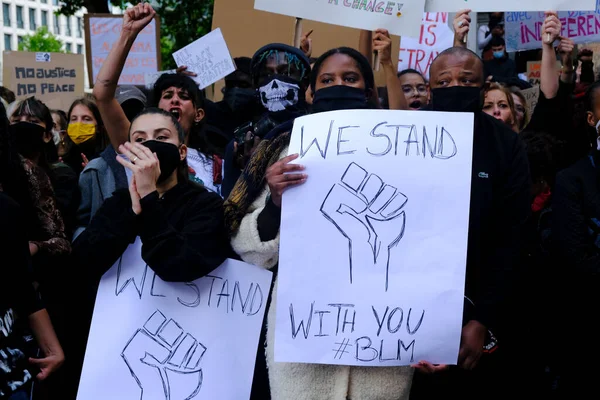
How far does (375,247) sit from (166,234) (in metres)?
0.70

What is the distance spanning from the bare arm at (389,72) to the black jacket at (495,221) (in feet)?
4.32

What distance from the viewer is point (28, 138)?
4453mm

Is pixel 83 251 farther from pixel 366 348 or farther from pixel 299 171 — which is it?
pixel 366 348

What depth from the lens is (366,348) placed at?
286 centimetres

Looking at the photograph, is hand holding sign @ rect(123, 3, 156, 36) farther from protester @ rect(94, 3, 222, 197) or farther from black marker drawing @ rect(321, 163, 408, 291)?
black marker drawing @ rect(321, 163, 408, 291)

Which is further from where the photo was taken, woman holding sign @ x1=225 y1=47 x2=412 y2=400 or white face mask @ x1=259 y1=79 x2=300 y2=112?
white face mask @ x1=259 y1=79 x2=300 y2=112

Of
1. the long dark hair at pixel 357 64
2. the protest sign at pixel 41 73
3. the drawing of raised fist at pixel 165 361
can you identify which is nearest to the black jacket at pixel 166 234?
the drawing of raised fist at pixel 165 361

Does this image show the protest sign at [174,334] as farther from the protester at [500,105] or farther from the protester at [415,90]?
the protester at [415,90]

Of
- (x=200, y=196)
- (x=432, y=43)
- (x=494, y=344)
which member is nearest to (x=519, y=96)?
(x=432, y=43)

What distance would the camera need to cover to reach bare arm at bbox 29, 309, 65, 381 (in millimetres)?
2938

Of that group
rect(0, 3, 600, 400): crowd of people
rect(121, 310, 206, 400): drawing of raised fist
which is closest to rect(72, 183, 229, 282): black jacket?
rect(0, 3, 600, 400): crowd of people

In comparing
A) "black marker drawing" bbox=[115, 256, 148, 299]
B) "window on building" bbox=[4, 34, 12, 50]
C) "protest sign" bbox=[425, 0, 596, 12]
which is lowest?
"black marker drawing" bbox=[115, 256, 148, 299]

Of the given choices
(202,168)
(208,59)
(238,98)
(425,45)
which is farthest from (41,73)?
(202,168)

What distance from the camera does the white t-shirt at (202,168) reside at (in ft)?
14.0
